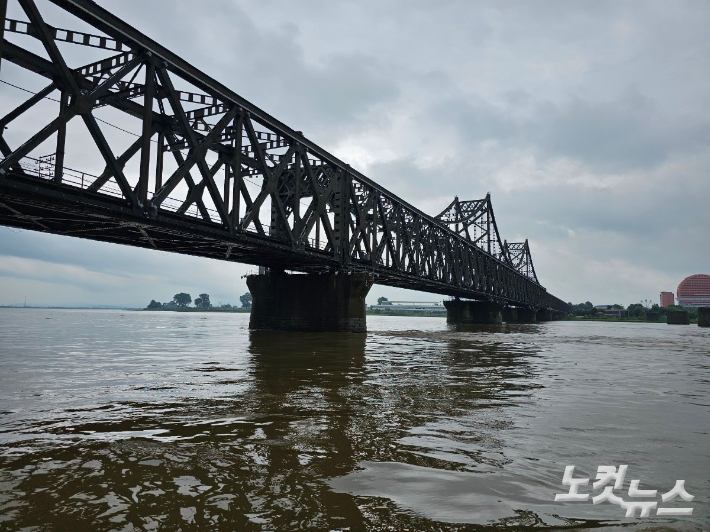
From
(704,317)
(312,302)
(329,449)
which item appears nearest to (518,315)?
(704,317)

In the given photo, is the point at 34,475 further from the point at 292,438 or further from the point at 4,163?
the point at 4,163

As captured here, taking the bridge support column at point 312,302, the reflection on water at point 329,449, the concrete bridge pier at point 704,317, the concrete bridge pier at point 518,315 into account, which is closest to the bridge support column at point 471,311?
the concrete bridge pier at point 518,315

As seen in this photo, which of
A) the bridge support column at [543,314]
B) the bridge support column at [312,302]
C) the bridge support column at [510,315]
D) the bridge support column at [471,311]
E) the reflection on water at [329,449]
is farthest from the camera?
the bridge support column at [543,314]

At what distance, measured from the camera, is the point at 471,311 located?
330 feet

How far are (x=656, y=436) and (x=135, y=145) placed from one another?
85.6ft

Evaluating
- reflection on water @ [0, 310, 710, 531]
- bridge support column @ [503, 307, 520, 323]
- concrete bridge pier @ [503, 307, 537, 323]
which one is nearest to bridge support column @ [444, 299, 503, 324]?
bridge support column @ [503, 307, 520, 323]

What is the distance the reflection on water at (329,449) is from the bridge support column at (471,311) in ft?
284

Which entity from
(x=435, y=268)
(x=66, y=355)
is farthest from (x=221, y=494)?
(x=435, y=268)

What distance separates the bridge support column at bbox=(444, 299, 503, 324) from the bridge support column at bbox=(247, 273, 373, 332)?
196ft

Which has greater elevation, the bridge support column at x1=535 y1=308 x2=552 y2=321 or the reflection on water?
the bridge support column at x1=535 y1=308 x2=552 y2=321

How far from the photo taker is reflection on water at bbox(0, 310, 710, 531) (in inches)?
172

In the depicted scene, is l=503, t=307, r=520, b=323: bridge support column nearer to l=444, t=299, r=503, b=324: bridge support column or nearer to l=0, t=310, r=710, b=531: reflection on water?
l=444, t=299, r=503, b=324: bridge support column

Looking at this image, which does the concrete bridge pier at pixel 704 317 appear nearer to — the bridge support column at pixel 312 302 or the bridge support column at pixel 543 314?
the bridge support column at pixel 543 314

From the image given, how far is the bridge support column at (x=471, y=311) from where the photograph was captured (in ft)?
326
